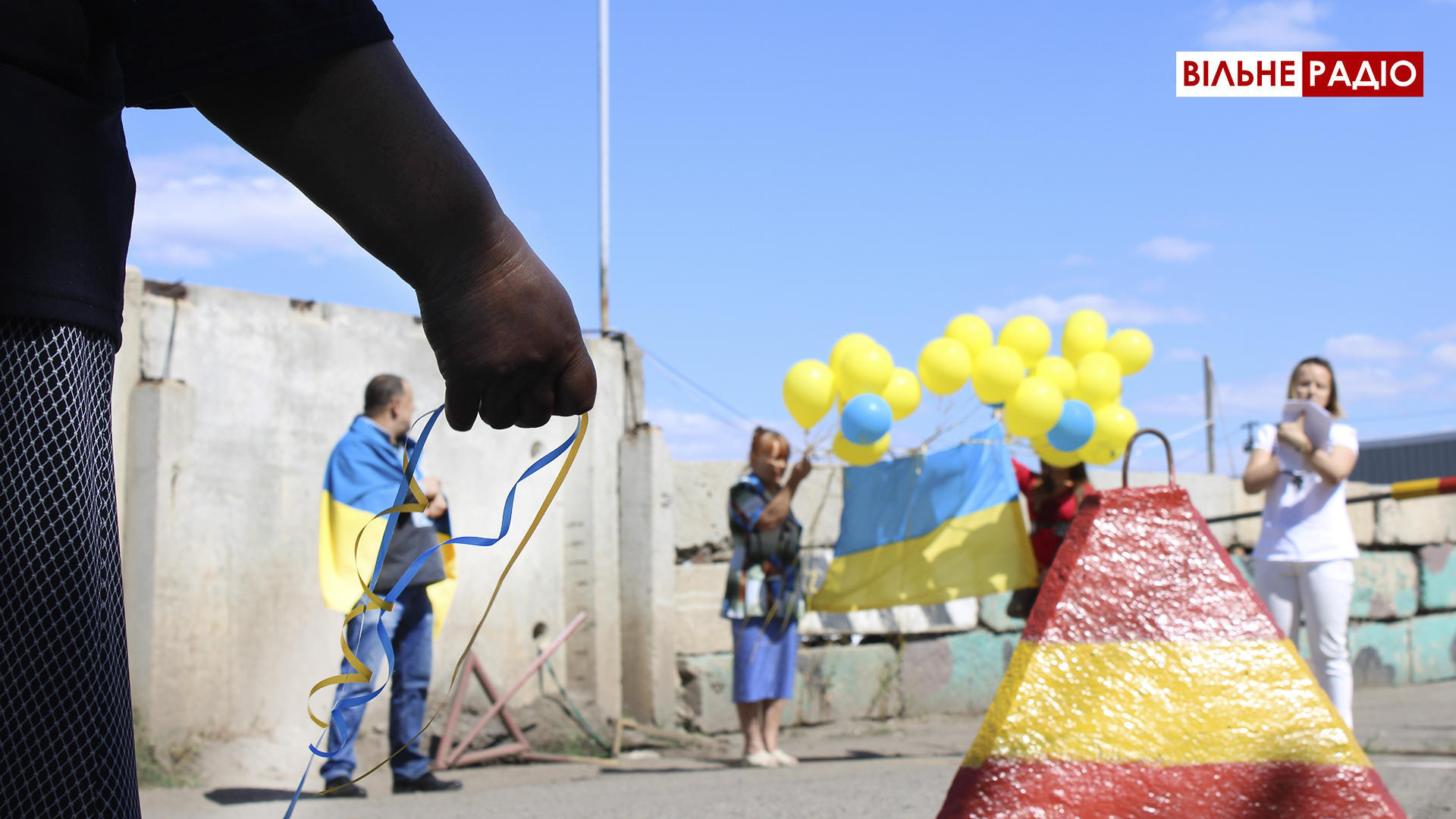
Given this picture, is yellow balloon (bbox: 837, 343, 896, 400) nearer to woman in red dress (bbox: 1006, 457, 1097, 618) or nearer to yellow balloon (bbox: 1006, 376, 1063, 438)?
yellow balloon (bbox: 1006, 376, 1063, 438)

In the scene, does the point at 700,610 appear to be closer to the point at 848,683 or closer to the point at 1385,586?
the point at 848,683

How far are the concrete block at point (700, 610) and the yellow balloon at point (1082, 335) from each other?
2.42 metres

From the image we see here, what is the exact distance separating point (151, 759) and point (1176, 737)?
454 cm

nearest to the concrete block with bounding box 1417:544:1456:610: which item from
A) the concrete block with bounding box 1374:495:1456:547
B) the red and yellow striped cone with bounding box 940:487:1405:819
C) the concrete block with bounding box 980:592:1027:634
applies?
the concrete block with bounding box 1374:495:1456:547

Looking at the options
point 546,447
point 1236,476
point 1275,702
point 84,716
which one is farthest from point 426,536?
point 1236,476

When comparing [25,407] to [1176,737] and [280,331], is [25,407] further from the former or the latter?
[280,331]

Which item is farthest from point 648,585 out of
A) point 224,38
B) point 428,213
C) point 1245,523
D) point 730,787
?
point 224,38

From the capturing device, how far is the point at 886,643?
7684mm

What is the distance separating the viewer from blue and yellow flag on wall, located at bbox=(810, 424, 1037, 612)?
615 cm

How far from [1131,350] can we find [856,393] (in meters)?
1.46

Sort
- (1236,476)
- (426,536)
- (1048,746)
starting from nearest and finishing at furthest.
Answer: (1048,746) < (426,536) < (1236,476)

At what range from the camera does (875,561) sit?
6.34 metres

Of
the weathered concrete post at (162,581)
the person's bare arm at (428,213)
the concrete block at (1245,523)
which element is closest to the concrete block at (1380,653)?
the concrete block at (1245,523)

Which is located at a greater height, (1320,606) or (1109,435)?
(1109,435)
